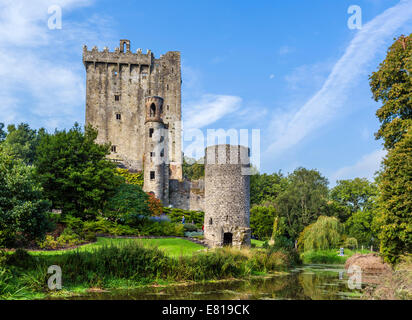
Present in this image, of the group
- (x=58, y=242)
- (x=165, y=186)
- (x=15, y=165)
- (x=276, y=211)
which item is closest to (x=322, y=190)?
(x=276, y=211)

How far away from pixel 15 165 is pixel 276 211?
34.1 meters

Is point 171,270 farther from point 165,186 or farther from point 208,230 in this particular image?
point 165,186

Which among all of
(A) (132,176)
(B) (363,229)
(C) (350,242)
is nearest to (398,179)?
(C) (350,242)

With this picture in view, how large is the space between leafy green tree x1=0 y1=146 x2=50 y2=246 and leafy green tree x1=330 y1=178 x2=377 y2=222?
3562 centimetres

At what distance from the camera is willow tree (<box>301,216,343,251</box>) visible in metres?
29.9

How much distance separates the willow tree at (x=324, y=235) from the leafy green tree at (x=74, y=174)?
15855mm

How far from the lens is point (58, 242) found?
19422 mm

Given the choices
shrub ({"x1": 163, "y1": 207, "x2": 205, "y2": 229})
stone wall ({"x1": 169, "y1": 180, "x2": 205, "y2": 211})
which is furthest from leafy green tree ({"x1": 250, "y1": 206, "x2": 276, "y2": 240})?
shrub ({"x1": 163, "y1": 207, "x2": 205, "y2": 229})

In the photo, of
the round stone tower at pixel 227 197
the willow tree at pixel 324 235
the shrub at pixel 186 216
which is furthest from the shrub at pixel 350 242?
the shrub at pixel 186 216

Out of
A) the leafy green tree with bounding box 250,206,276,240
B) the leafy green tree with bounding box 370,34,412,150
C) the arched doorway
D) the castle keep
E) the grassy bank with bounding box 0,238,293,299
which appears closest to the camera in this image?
the grassy bank with bounding box 0,238,293,299

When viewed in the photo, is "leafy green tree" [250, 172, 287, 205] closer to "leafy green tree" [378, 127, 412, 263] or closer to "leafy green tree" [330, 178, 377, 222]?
"leafy green tree" [330, 178, 377, 222]

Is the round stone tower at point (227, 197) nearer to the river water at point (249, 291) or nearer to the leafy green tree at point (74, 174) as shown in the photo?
the leafy green tree at point (74, 174)

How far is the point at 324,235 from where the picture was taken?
29.8m

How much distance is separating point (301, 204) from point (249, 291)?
30.8 metres
